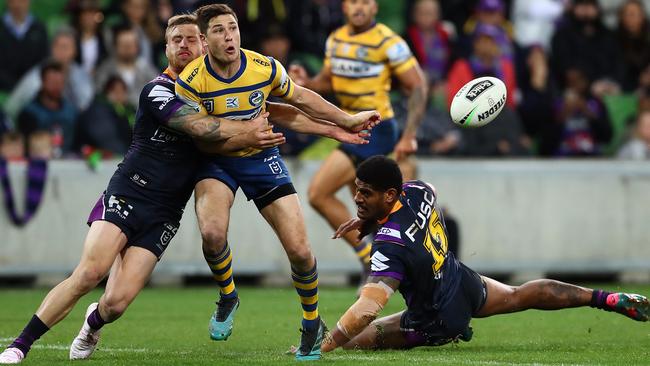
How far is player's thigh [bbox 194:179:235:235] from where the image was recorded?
910cm

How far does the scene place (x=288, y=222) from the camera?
888cm

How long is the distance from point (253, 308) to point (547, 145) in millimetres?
6739

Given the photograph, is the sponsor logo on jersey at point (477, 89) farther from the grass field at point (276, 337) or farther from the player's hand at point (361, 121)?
the grass field at point (276, 337)

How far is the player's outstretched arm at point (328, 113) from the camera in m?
9.02

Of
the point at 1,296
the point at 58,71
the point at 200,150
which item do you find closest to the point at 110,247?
the point at 200,150

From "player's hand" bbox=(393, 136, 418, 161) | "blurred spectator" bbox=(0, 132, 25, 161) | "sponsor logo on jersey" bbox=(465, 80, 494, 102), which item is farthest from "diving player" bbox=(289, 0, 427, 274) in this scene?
"blurred spectator" bbox=(0, 132, 25, 161)

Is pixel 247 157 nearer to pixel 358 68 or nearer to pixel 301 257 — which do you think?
pixel 301 257

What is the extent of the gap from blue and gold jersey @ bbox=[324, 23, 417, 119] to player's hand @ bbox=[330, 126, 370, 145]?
12.4ft

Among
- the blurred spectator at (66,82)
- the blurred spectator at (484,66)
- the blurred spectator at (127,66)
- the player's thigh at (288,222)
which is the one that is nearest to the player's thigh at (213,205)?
the player's thigh at (288,222)

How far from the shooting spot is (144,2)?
17.9m

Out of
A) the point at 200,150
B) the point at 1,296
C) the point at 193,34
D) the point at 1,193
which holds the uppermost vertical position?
the point at 193,34

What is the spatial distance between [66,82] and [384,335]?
914 cm

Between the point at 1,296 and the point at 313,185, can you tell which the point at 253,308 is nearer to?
the point at 313,185

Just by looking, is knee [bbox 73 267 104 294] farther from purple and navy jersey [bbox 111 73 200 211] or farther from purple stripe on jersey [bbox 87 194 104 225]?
purple and navy jersey [bbox 111 73 200 211]
